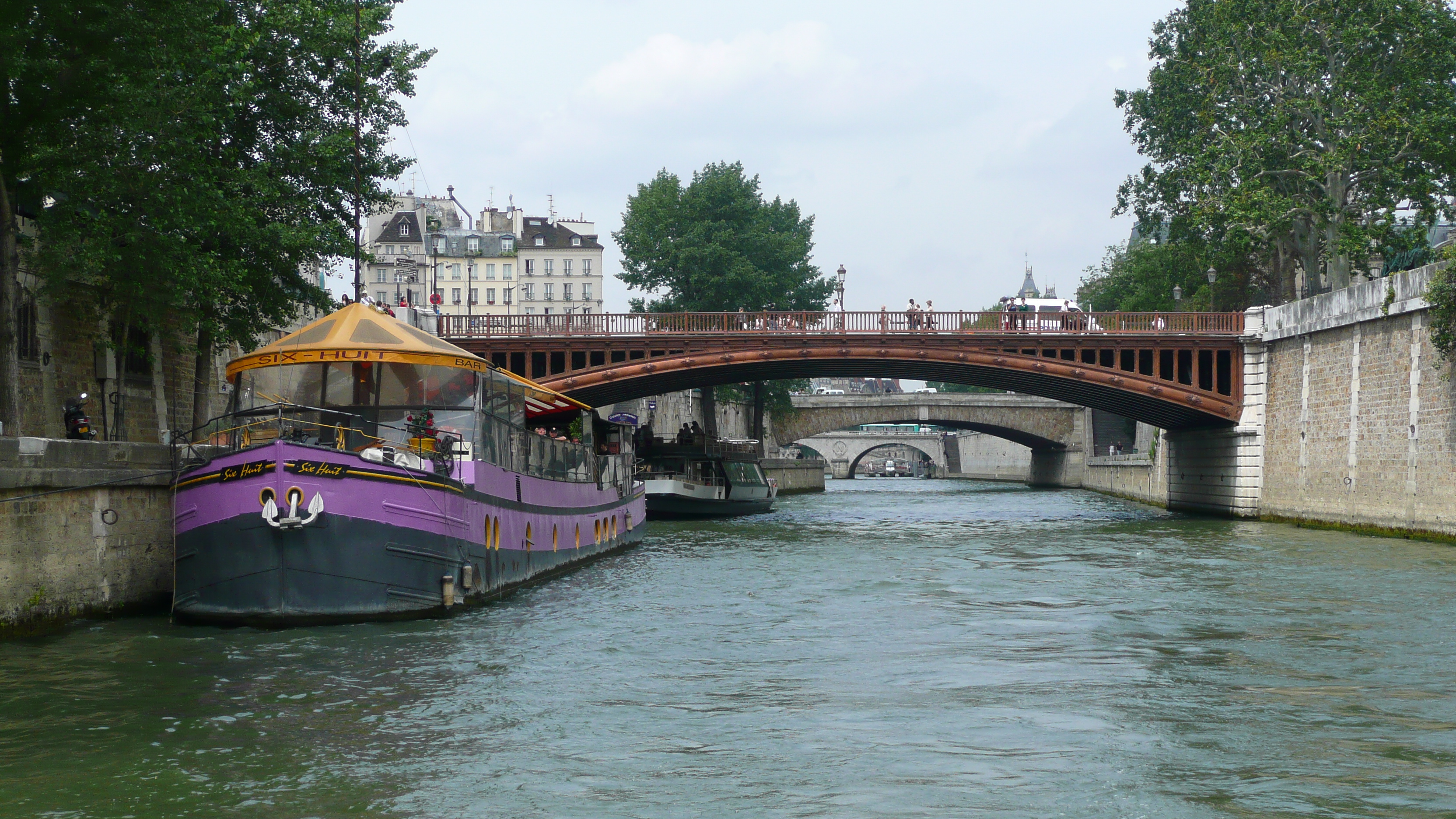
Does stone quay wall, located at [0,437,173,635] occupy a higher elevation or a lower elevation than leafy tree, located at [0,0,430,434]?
lower

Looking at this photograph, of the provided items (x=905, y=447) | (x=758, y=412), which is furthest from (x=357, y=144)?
(x=905, y=447)

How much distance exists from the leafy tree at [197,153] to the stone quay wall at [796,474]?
45718mm

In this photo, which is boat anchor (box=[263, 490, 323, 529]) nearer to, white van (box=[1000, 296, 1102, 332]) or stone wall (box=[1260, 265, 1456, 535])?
stone wall (box=[1260, 265, 1456, 535])

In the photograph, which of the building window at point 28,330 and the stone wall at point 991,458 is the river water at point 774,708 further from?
the stone wall at point 991,458

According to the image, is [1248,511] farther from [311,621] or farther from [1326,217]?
[311,621]

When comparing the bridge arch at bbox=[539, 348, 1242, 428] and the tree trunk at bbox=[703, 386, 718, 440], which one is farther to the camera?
the tree trunk at bbox=[703, 386, 718, 440]

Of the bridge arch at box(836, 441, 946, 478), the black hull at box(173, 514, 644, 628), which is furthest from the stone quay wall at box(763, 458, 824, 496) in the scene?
the black hull at box(173, 514, 644, 628)

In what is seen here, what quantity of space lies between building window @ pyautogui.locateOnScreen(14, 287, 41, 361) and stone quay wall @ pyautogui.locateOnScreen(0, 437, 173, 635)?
6946 mm

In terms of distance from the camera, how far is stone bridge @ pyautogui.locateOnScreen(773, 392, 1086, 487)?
83.3 meters

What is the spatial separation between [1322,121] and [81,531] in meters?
39.4

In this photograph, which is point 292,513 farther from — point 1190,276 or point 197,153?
point 1190,276

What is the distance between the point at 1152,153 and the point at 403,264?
53.9 m

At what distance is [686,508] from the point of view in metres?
49.8

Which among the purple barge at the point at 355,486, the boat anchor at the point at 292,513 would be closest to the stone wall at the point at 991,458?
the purple barge at the point at 355,486
